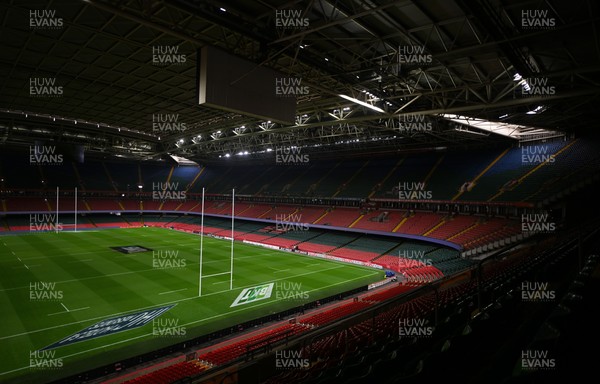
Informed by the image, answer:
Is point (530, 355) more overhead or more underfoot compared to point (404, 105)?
more underfoot

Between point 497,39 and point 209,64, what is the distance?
9.94 meters

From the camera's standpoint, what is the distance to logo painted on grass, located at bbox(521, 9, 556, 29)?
10641 millimetres

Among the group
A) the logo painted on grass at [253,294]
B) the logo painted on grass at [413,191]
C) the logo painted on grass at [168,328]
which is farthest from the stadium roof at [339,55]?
the logo painted on grass at [253,294]

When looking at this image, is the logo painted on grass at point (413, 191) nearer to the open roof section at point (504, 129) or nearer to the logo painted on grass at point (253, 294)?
the open roof section at point (504, 129)

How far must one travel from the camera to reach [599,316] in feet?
12.4

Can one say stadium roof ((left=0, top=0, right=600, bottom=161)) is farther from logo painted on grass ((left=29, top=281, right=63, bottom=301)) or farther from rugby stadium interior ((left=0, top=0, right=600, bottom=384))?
logo painted on grass ((left=29, top=281, right=63, bottom=301))

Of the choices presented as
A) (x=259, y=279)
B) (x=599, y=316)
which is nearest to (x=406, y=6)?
(x=599, y=316)

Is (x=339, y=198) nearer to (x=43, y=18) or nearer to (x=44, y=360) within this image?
(x=43, y=18)

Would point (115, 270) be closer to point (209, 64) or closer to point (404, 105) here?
point (209, 64)

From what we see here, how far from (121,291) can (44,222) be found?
36928mm

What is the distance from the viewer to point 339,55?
15539 mm

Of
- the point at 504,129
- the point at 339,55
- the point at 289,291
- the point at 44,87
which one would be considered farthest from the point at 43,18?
the point at 504,129

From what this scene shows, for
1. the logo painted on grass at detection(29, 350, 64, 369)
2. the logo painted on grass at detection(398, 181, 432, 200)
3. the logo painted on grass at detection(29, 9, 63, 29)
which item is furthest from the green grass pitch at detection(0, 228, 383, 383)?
the logo painted on grass at detection(29, 9, 63, 29)

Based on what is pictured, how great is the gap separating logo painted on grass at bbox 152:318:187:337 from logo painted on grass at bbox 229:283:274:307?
3396 mm
